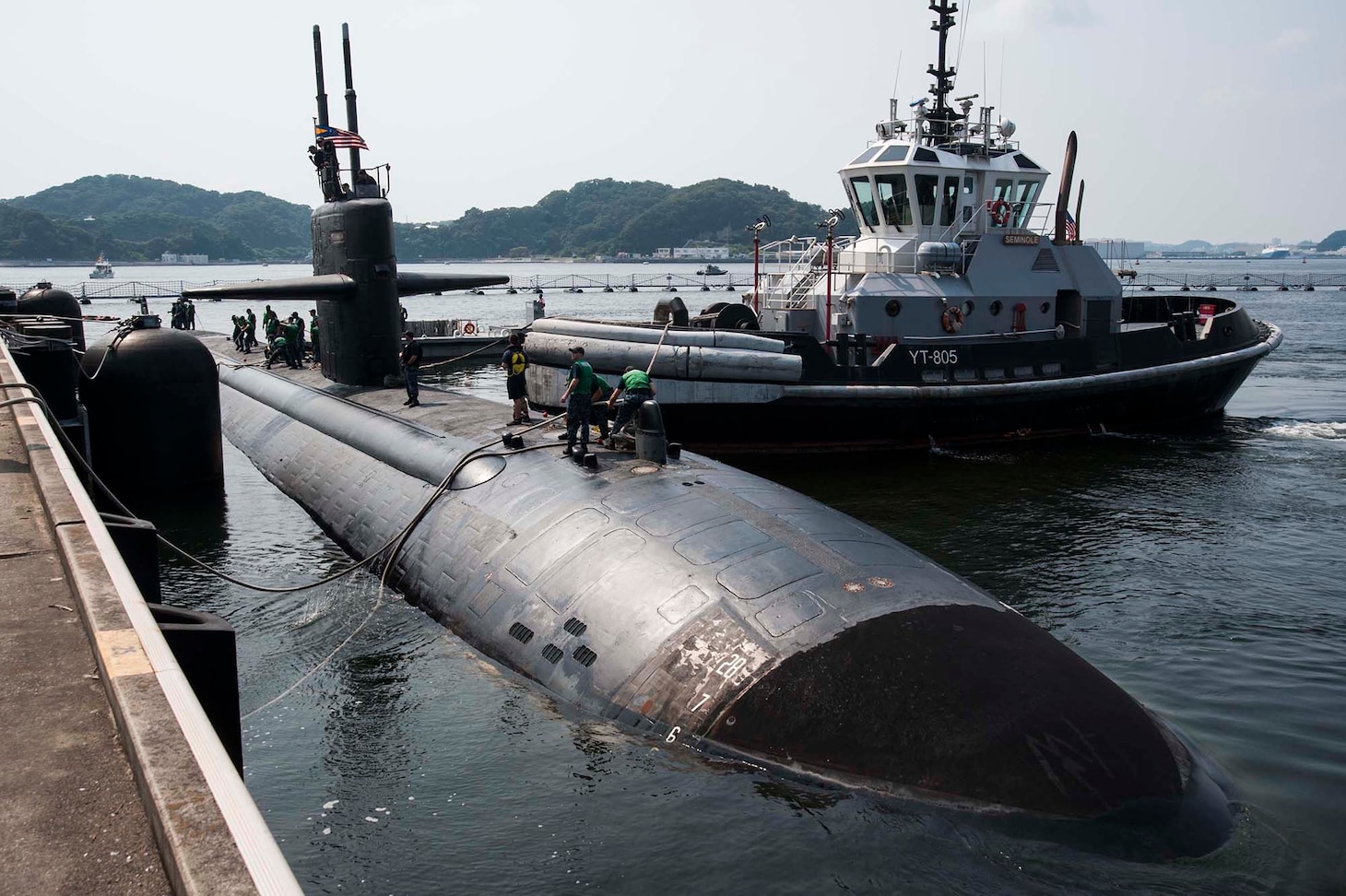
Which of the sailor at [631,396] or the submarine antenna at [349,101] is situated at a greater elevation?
the submarine antenna at [349,101]

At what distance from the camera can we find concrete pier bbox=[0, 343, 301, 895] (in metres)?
3.61

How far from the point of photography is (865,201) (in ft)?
97.1

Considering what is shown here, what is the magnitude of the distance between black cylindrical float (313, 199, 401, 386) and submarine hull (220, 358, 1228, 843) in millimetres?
8610

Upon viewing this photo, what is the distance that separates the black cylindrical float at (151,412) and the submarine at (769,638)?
7.18m

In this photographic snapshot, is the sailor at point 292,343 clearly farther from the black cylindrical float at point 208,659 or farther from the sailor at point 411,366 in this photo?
the black cylindrical float at point 208,659

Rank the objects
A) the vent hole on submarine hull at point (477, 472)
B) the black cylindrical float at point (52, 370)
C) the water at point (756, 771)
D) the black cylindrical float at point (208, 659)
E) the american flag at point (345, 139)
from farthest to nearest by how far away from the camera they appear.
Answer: the american flag at point (345, 139), the black cylindrical float at point (52, 370), the vent hole on submarine hull at point (477, 472), the water at point (756, 771), the black cylindrical float at point (208, 659)

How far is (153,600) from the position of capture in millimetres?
8555

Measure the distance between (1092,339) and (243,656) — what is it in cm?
2214

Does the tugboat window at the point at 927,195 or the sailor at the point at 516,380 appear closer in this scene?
the sailor at the point at 516,380

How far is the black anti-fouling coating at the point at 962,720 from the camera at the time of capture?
7.55 metres

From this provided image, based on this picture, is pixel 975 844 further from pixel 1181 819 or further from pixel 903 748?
pixel 1181 819

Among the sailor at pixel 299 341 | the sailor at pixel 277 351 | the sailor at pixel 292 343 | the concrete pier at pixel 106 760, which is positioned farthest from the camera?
the sailor at pixel 277 351

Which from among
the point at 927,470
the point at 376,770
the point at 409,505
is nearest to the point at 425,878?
the point at 376,770

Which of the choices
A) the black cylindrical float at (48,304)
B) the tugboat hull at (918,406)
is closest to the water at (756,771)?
the tugboat hull at (918,406)
